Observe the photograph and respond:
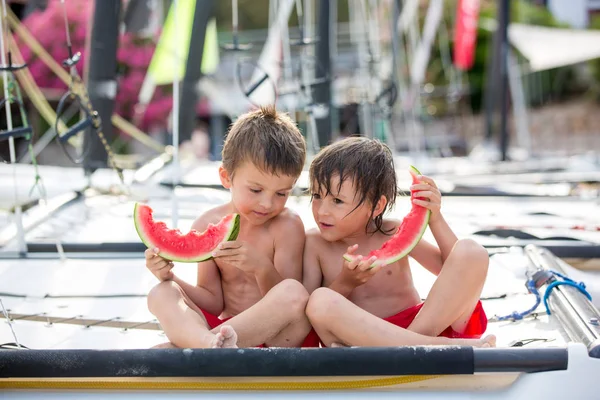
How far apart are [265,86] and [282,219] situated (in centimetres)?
515

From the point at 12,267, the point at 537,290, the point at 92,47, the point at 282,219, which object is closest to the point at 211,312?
the point at 282,219

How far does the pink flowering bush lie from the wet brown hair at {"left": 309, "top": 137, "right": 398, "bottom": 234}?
830cm

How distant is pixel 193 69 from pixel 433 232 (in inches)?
166

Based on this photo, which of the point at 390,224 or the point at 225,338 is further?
the point at 390,224

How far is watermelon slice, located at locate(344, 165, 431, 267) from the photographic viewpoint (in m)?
2.31

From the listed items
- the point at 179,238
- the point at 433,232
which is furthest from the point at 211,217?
the point at 433,232

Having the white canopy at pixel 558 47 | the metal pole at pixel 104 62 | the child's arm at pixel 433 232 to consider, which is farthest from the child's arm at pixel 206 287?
the white canopy at pixel 558 47

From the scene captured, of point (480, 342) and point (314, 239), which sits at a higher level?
point (314, 239)

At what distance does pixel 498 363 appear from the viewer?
2.02 m

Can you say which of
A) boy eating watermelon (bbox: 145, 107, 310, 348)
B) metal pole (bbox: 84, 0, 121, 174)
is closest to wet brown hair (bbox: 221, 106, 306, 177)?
boy eating watermelon (bbox: 145, 107, 310, 348)

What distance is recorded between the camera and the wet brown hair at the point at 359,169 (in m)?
2.35

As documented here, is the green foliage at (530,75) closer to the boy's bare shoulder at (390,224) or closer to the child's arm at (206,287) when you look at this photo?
the boy's bare shoulder at (390,224)

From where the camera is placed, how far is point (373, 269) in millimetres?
2252

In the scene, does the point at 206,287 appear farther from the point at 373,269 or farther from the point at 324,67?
the point at 324,67
